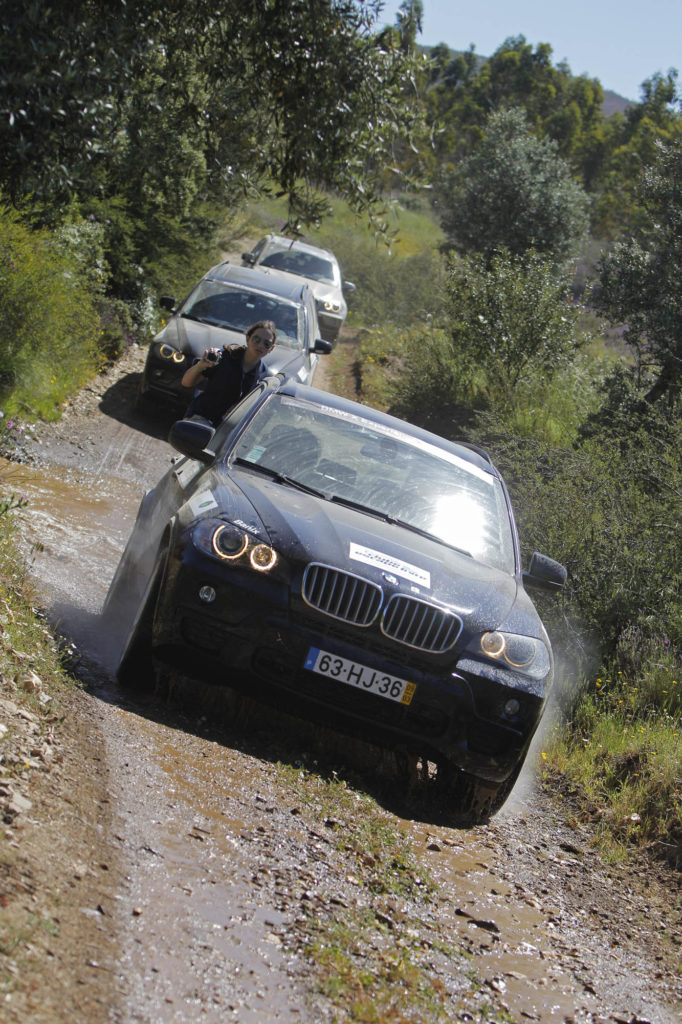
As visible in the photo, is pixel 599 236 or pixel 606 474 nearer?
pixel 606 474

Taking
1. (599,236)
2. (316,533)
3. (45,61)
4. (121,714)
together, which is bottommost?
(121,714)

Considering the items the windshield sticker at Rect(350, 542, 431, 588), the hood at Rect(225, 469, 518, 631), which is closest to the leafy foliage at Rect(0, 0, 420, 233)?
the hood at Rect(225, 469, 518, 631)

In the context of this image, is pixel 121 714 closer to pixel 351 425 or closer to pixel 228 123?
pixel 351 425

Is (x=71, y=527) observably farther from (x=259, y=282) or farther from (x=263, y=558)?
(x=259, y=282)

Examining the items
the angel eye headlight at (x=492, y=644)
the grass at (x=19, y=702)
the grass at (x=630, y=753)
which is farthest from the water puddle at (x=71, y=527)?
the grass at (x=630, y=753)

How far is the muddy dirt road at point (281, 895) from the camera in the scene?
2.97m

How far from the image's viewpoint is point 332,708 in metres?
4.91

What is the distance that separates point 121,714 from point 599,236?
3017 inches

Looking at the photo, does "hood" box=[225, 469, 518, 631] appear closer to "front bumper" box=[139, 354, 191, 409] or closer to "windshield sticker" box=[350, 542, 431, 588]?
"windshield sticker" box=[350, 542, 431, 588]

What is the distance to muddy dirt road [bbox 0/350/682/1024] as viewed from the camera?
297 centimetres

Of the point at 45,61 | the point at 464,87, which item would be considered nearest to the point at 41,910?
the point at 45,61

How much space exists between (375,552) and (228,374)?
10.4ft

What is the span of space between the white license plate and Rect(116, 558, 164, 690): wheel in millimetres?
764

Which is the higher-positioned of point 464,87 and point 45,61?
point 464,87
